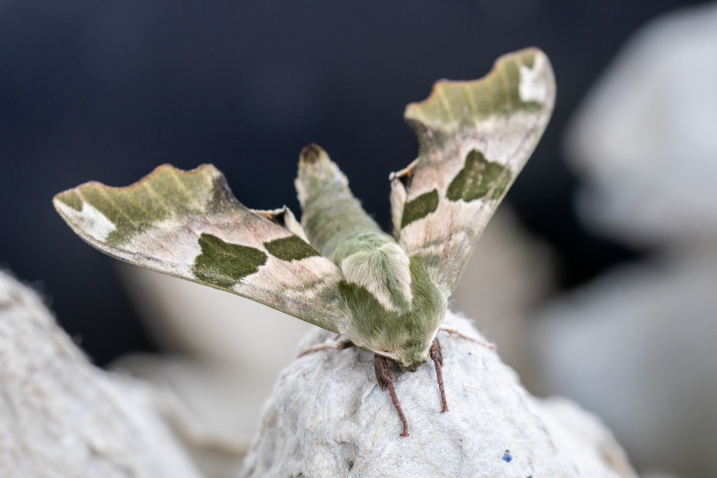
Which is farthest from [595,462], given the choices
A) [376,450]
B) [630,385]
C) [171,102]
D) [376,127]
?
[171,102]

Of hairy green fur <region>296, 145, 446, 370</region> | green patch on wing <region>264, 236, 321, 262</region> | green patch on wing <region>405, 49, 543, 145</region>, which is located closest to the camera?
hairy green fur <region>296, 145, 446, 370</region>

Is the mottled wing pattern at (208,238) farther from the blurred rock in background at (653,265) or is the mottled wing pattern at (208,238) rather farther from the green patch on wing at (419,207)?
the blurred rock in background at (653,265)

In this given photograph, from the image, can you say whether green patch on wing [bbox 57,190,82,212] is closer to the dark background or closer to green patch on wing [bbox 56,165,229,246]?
green patch on wing [bbox 56,165,229,246]

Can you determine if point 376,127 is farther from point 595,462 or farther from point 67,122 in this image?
point 595,462

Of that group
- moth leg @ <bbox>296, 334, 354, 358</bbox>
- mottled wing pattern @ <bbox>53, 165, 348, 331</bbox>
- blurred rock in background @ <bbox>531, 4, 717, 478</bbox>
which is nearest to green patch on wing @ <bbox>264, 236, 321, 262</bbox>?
mottled wing pattern @ <bbox>53, 165, 348, 331</bbox>

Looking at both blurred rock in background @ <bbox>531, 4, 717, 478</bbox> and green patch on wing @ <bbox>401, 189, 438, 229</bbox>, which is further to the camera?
blurred rock in background @ <bbox>531, 4, 717, 478</bbox>

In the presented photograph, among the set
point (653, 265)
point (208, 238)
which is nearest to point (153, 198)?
point (208, 238)

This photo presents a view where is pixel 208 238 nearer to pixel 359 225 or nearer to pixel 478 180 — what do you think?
pixel 359 225

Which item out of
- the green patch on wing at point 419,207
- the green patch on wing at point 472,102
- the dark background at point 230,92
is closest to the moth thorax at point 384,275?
the green patch on wing at point 419,207
